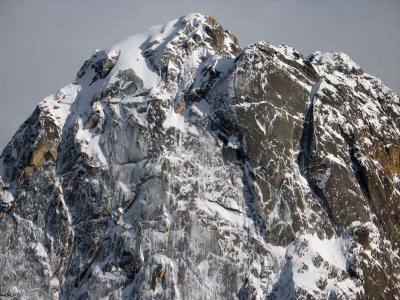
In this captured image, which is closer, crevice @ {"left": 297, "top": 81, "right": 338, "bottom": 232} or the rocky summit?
the rocky summit

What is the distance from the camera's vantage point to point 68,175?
411 feet

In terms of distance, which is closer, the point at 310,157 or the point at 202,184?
the point at 202,184

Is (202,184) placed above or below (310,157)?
below

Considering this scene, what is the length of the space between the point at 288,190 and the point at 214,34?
31858 millimetres

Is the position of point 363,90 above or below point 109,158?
above

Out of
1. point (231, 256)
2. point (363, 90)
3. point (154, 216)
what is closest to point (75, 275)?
point (154, 216)

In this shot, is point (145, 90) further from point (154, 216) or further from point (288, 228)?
point (288, 228)

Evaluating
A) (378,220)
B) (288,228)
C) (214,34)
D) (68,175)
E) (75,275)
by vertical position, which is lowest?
(75,275)

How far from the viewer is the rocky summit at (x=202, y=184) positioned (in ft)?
379

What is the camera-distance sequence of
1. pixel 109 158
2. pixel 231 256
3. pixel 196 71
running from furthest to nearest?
pixel 196 71 < pixel 109 158 < pixel 231 256

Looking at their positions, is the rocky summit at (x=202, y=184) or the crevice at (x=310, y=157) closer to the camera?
the rocky summit at (x=202, y=184)

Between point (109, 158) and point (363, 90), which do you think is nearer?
point (109, 158)

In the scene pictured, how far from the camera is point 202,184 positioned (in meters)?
121

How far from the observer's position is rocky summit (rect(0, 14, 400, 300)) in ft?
379
